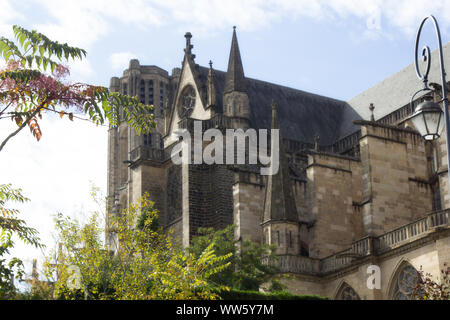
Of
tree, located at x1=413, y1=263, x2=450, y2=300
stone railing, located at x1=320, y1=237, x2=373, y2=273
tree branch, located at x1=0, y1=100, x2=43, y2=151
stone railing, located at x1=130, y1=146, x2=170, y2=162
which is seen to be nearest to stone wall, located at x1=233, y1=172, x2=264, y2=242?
stone railing, located at x1=320, y1=237, x2=373, y2=273

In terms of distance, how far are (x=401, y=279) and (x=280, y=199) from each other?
5984mm

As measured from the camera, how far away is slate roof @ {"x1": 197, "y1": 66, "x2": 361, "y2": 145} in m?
44.3

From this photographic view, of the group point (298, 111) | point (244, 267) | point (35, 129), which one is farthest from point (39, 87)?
point (298, 111)

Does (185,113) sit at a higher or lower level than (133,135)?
lower

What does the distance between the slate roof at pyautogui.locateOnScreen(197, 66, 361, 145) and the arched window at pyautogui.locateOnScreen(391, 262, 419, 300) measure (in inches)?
610

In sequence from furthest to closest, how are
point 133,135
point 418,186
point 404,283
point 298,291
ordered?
point 133,135 < point 418,186 < point 298,291 < point 404,283

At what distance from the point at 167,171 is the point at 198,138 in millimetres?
4070

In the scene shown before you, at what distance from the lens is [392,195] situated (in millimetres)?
33250

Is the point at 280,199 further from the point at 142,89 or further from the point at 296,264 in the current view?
the point at 142,89

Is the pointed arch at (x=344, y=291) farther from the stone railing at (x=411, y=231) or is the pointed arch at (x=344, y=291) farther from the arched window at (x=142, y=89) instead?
the arched window at (x=142, y=89)

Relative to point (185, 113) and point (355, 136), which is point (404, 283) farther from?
point (185, 113)

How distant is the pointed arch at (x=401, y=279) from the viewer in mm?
28391
